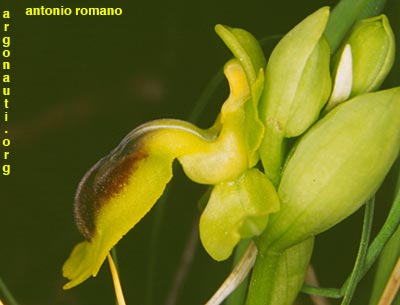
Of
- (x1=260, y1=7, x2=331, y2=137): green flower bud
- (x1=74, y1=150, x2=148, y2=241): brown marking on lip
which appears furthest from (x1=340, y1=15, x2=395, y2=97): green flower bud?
(x1=74, y1=150, x2=148, y2=241): brown marking on lip

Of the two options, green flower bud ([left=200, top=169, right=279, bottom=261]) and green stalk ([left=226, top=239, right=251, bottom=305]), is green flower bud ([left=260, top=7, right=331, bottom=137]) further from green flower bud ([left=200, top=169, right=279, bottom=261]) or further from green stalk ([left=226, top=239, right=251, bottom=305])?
green stalk ([left=226, top=239, right=251, bottom=305])

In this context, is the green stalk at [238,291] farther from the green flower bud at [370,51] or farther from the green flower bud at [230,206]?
the green flower bud at [370,51]

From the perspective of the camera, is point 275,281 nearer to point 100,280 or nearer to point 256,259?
point 256,259

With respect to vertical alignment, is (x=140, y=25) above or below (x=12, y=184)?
above

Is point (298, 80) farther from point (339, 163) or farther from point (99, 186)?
point (99, 186)

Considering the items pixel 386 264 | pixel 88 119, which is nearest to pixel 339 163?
pixel 386 264

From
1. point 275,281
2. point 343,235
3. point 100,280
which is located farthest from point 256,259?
point 100,280
